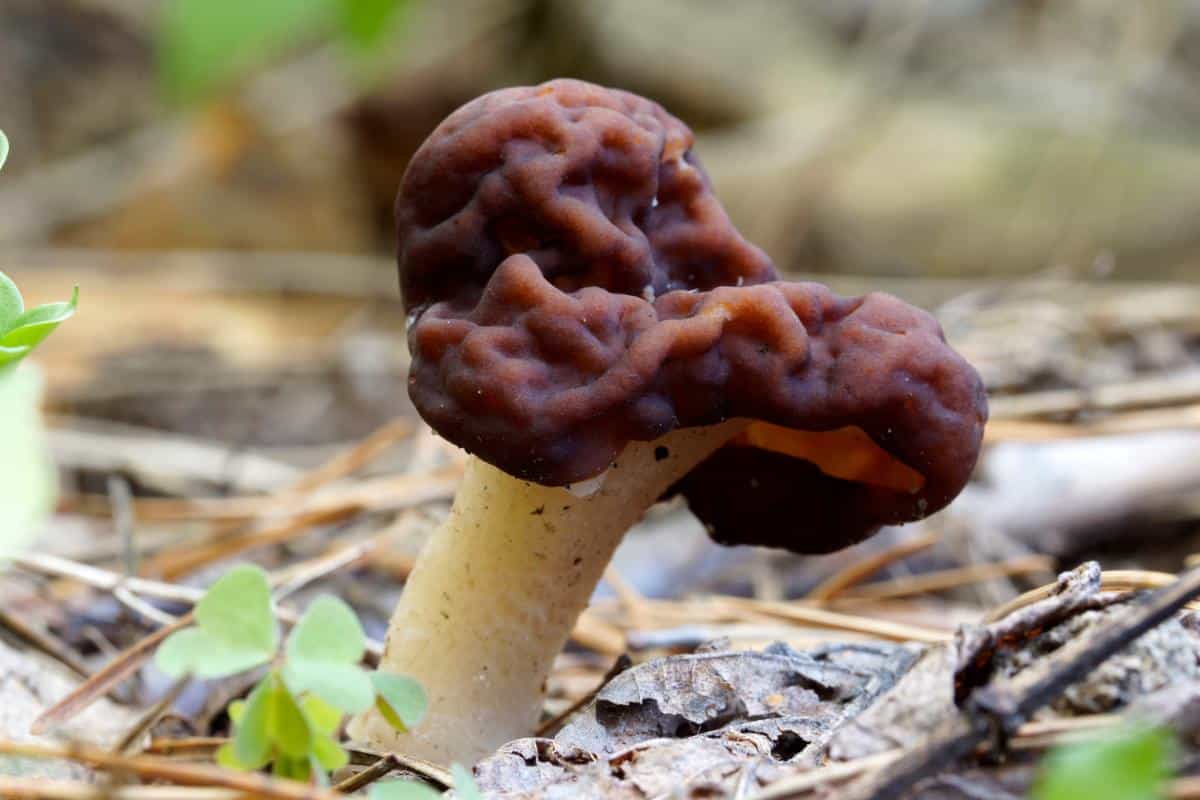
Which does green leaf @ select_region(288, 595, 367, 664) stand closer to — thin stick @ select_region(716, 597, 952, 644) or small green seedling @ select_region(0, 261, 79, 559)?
small green seedling @ select_region(0, 261, 79, 559)

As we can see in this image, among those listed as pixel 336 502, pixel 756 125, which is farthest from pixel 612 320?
pixel 756 125

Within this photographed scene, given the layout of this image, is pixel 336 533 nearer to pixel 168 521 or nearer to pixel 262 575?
pixel 168 521

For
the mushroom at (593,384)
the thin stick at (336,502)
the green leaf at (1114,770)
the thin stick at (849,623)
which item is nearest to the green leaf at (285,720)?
the mushroom at (593,384)

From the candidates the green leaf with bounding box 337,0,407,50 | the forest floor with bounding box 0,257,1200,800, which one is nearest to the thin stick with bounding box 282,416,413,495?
the forest floor with bounding box 0,257,1200,800

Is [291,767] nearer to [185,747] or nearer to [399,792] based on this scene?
[399,792]

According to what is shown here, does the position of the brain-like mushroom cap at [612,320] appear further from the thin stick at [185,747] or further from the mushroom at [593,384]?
the thin stick at [185,747]

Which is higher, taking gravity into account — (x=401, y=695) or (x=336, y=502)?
(x=401, y=695)

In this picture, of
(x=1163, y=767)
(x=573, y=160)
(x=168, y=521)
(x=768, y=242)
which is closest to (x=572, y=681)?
(x=573, y=160)
